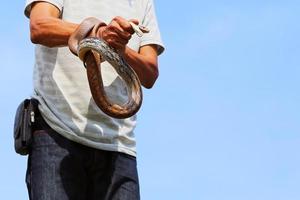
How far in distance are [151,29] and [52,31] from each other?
703 mm

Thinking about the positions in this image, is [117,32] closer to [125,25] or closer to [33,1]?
[125,25]

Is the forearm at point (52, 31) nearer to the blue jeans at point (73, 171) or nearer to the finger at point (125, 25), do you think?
the finger at point (125, 25)

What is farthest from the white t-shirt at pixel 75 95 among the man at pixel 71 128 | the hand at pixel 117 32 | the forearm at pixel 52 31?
the hand at pixel 117 32

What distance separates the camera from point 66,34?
12.0 feet

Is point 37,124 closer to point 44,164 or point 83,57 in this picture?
point 44,164

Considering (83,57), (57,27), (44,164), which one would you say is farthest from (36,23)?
(44,164)

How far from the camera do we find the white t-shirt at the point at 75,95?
3779mm

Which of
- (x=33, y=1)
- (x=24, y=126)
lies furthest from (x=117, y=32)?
(x=24, y=126)

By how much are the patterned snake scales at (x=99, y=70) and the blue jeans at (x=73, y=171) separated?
34cm

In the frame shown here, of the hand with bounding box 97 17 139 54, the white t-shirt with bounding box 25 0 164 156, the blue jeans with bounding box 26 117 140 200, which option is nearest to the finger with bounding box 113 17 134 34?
the hand with bounding box 97 17 139 54

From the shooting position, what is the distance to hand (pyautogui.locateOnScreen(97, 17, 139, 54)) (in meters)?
3.48

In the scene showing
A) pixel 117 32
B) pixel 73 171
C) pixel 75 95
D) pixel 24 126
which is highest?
pixel 117 32

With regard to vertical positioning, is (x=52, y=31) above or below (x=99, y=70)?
above

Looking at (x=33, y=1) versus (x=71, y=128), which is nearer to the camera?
(x=71, y=128)
